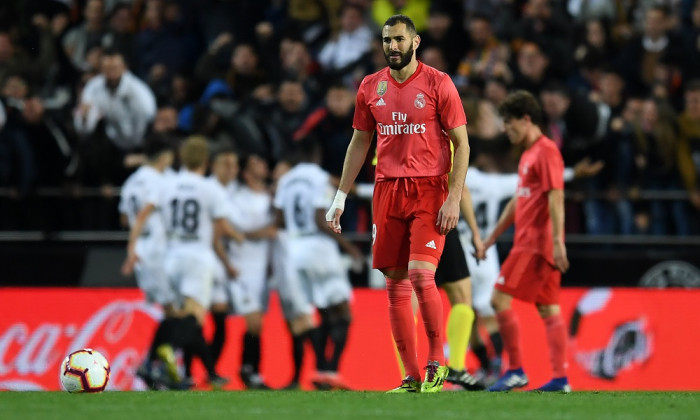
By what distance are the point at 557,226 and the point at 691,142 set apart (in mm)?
5509

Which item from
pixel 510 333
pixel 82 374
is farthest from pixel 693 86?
pixel 82 374

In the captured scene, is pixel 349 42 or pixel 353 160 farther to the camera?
pixel 349 42

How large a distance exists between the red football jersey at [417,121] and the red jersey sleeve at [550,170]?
1.55 metres

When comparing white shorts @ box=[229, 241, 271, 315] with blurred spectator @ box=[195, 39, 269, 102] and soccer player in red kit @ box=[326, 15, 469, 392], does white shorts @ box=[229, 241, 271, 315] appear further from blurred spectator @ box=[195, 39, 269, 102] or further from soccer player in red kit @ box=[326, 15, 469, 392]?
soccer player in red kit @ box=[326, 15, 469, 392]

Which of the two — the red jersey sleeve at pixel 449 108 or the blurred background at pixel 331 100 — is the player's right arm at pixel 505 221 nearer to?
the red jersey sleeve at pixel 449 108

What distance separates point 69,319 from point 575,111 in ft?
19.9

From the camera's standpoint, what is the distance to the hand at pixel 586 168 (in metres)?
13.0

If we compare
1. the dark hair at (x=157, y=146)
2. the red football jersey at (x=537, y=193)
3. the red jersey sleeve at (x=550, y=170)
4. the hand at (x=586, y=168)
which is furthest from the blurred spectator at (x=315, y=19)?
the red jersey sleeve at (x=550, y=170)

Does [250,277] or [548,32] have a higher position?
[548,32]

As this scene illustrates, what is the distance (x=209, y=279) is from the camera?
40.4 feet

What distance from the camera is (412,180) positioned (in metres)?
8.04

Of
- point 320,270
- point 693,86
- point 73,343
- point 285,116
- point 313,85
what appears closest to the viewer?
point 320,270

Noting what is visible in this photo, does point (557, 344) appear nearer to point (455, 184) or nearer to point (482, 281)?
point (455, 184)

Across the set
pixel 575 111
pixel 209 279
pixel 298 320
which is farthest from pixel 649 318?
pixel 209 279
